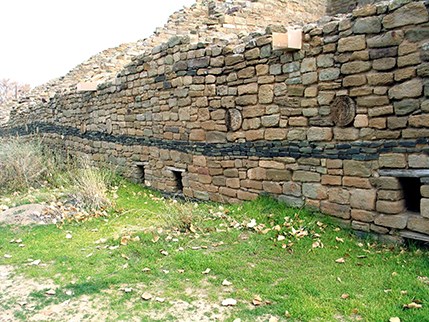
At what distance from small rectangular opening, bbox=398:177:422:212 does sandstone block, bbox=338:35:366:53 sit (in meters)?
1.77

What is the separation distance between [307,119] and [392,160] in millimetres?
1362

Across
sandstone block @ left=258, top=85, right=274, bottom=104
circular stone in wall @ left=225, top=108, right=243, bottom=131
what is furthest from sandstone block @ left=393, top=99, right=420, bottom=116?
circular stone in wall @ left=225, top=108, right=243, bottom=131

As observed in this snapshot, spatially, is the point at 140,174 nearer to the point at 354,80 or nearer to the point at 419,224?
the point at 354,80

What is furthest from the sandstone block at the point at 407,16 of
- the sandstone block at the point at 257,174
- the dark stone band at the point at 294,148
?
the sandstone block at the point at 257,174

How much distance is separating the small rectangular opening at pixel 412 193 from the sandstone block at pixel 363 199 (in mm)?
377

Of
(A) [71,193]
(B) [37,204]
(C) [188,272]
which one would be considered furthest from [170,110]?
(C) [188,272]

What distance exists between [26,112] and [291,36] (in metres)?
13.0

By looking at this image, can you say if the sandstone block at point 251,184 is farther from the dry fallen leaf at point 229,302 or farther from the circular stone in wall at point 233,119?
the dry fallen leaf at point 229,302

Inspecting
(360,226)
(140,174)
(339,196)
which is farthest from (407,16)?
(140,174)

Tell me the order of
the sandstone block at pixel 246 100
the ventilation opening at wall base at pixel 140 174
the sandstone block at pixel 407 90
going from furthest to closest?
the ventilation opening at wall base at pixel 140 174
the sandstone block at pixel 246 100
the sandstone block at pixel 407 90

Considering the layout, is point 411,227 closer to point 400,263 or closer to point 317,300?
point 400,263

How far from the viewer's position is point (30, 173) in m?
10.1

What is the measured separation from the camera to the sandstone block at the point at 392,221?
4914 mm

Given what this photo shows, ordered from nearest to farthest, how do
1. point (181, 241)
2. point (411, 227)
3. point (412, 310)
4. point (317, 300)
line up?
1. point (412, 310)
2. point (317, 300)
3. point (411, 227)
4. point (181, 241)
